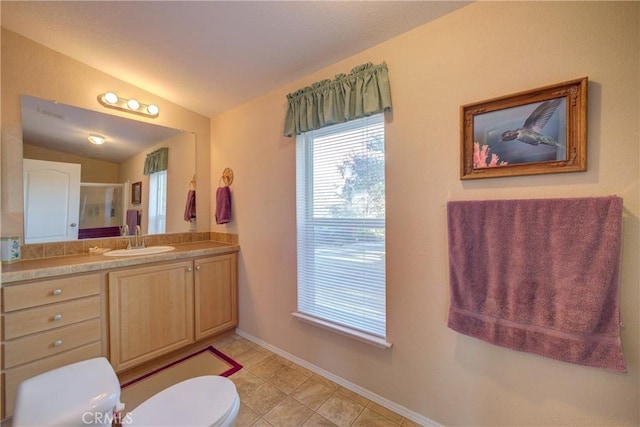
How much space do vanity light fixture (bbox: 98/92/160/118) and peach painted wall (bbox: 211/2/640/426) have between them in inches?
56.4

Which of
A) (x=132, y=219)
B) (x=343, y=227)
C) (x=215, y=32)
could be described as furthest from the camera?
(x=132, y=219)

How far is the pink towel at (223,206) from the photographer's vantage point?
252 cm

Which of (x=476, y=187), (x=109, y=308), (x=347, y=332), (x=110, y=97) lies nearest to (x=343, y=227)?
(x=347, y=332)

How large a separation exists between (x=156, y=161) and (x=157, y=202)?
0.41m

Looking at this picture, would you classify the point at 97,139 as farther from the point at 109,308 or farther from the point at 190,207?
the point at 109,308

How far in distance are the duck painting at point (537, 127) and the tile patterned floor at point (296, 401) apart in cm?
170

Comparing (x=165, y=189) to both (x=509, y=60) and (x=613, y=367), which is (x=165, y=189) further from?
(x=613, y=367)

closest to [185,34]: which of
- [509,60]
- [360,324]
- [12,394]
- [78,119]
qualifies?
[78,119]

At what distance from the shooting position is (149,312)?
1.92m

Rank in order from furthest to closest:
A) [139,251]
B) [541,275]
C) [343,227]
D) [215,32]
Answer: [139,251] < [343,227] < [215,32] < [541,275]

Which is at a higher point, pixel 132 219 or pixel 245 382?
pixel 132 219

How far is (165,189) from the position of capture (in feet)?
8.25

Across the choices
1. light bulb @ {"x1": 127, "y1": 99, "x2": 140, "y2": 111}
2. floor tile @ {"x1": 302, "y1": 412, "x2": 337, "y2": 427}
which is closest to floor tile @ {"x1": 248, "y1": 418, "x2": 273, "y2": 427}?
floor tile @ {"x1": 302, "y1": 412, "x2": 337, "y2": 427}

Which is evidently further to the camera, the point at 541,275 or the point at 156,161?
the point at 156,161
